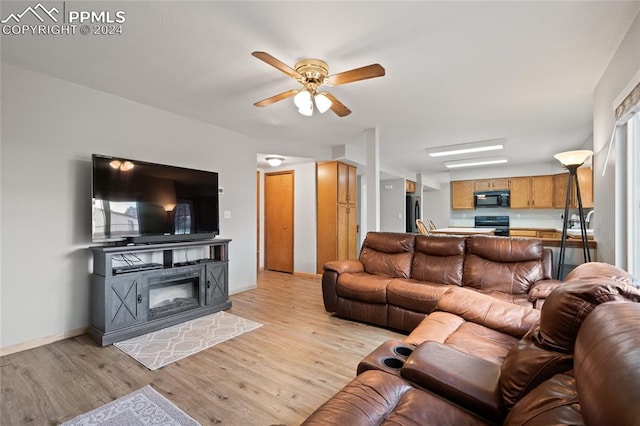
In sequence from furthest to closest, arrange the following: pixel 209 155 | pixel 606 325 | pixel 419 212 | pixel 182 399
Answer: pixel 419 212 < pixel 209 155 < pixel 182 399 < pixel 606 325

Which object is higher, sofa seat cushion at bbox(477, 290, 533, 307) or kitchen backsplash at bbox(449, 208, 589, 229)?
kitchen backsplash at bbox(449, 208, 589, 229)

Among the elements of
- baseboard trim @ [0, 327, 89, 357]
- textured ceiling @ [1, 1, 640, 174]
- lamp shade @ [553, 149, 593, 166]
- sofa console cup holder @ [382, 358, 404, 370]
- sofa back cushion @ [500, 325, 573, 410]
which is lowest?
baseboard trim @ [0, 327, 89, 357]

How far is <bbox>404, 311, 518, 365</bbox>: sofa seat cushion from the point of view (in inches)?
65.1

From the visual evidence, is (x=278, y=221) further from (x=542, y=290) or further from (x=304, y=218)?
(x=542, y=290)

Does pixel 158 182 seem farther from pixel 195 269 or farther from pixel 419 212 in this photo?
pixel 419 212

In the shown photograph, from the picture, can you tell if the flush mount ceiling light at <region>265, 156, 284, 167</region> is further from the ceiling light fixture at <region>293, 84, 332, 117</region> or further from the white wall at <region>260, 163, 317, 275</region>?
the ceiling light fixture at <region>293, 84, 332, 117</region>

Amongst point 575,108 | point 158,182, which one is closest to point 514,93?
point 575,108

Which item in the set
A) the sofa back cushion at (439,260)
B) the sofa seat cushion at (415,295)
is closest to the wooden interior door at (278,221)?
the sofa back cushion at (439,260)

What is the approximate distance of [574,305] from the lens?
988 mm

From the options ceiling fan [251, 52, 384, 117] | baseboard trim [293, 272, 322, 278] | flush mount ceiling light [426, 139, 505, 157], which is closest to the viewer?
ceiling fan [251, 52, 384, 117]

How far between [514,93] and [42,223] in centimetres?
494

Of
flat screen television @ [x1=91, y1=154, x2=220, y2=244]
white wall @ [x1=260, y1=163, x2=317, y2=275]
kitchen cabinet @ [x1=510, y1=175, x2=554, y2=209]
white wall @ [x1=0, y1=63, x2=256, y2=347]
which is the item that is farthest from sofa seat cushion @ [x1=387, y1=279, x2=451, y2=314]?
kitchen cabinet @ [x1=510, y1=175, x2=554, y2=209]

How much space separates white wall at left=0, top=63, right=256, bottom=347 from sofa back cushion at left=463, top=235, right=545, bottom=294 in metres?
3.96

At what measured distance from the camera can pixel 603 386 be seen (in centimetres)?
62
